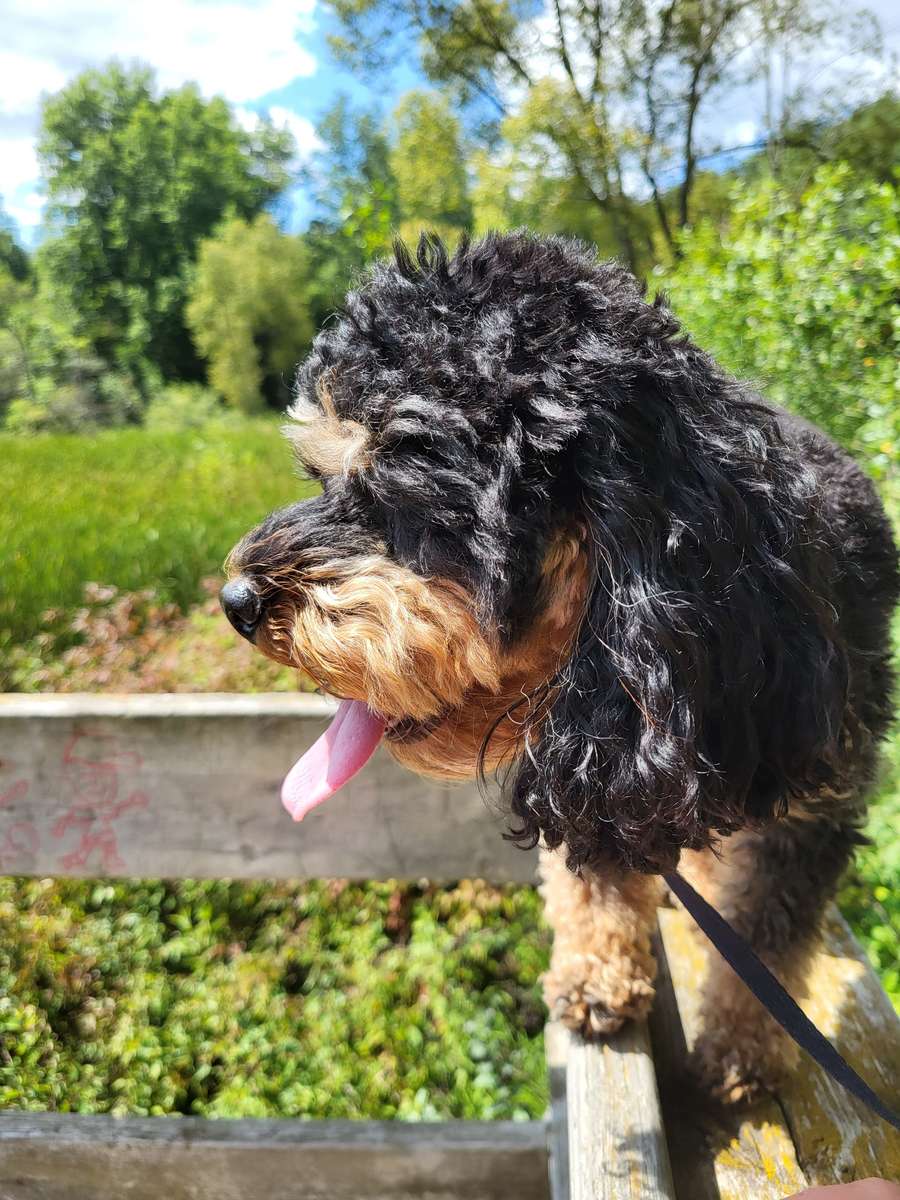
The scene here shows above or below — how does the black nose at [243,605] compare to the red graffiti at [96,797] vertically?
above

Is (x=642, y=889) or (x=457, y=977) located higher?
(x=642, y=889)

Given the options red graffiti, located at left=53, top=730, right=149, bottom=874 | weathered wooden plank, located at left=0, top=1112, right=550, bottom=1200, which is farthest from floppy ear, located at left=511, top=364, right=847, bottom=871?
red graffiti, located at left=53, top=730, right=149, bottom=874

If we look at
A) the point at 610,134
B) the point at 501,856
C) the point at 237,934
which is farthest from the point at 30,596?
the point at 610,134

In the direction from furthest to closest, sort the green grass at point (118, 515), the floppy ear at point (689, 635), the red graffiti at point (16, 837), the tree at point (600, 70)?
the tree at point (600, 70) < the green grass at point (118, 515) < the red graffiti at point (16, 837) < the floppy ear at point (689, 635)

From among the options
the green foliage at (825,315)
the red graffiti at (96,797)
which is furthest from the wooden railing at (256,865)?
the green foliage at (825,315)

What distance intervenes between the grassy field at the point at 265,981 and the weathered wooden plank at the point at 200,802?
1.04m

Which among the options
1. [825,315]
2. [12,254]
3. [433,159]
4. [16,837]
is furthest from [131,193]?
[16,837]

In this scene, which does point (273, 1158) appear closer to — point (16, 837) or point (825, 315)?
point (16, 837)

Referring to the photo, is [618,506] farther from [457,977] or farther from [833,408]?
[833,408]

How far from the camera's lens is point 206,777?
2.00 metres

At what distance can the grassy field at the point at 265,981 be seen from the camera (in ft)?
8.66

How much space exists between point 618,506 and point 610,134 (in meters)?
19.9

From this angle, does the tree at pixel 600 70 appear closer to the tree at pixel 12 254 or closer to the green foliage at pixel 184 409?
the green foliage at pixel 184 409

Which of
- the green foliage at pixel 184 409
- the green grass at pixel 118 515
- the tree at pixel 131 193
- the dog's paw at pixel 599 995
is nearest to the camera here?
the dog's paw at pixel 599 995
